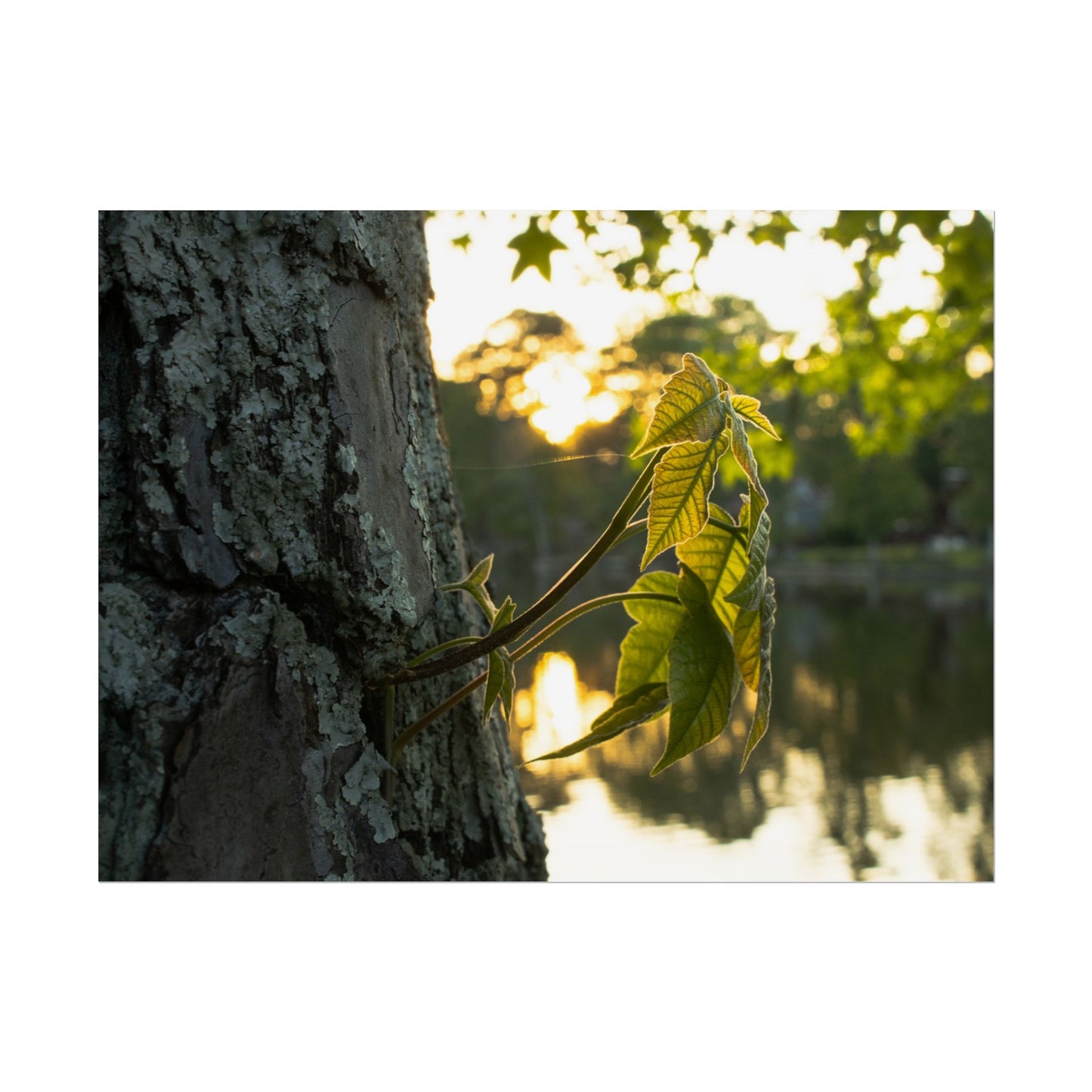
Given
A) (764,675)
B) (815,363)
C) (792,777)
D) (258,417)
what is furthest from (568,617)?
(792,777)

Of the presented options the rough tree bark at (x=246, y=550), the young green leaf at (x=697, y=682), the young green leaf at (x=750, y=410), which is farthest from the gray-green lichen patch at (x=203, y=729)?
the young green leaf at (x=750, y=410)

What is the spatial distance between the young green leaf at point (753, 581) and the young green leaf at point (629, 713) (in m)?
0.14

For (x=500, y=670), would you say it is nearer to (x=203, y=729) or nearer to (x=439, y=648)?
(x=439, y=648)

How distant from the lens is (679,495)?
600 mm

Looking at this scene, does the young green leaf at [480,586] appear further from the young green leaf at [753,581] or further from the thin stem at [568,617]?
the young green leaf at [753,581]

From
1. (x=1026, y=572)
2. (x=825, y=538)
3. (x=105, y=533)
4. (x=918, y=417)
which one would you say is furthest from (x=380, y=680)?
(x=825, y=538)

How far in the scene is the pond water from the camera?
1.90m

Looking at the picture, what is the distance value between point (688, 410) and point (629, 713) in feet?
0.80

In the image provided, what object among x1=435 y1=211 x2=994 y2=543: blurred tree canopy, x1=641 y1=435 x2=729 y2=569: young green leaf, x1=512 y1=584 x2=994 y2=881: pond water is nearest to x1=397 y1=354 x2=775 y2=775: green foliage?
x1=641 y1=435 x2=729 y2=569: young green leaf

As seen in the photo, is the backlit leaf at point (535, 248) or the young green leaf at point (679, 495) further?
the backlit leaf at point (535, 248)

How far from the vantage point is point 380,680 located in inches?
27.0

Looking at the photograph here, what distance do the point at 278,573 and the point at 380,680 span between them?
0.36 feet

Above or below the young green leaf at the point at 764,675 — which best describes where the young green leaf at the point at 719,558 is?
above

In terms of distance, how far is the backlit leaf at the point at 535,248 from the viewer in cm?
169
